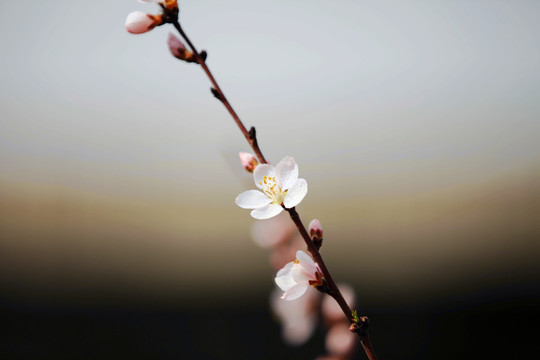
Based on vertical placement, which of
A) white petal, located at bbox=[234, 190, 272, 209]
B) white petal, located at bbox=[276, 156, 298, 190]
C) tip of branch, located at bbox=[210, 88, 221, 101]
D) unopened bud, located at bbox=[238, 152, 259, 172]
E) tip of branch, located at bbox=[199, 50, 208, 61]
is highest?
tip of branch, located at bbox=[199, 50, 208, 61]

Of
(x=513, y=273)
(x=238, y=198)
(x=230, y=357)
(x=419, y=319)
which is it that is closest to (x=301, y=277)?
(x=238, y=198)

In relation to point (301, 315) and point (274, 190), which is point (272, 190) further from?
point (301, 315)

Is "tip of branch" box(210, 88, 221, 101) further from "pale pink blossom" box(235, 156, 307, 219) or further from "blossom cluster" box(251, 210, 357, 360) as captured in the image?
"blossom cluster" box(251, 210, 357, 360)

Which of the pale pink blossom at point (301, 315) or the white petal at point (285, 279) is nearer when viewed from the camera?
the white petal at point (285, 279)

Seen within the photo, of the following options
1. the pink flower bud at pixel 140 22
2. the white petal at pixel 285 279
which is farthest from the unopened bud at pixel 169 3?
the white petal at pixel 285 279

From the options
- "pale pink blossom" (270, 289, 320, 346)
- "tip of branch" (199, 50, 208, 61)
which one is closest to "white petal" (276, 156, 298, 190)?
"tip of branch" (199, 50, 208, 61)

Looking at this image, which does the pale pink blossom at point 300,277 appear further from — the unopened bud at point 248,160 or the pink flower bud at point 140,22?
the pink flower bud at point 140,22

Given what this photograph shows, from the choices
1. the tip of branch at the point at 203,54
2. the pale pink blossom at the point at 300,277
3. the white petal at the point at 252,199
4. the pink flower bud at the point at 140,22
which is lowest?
the pale pink blossom at the point at 300,277

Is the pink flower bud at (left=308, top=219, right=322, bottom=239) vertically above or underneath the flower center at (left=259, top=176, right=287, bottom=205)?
underneath
